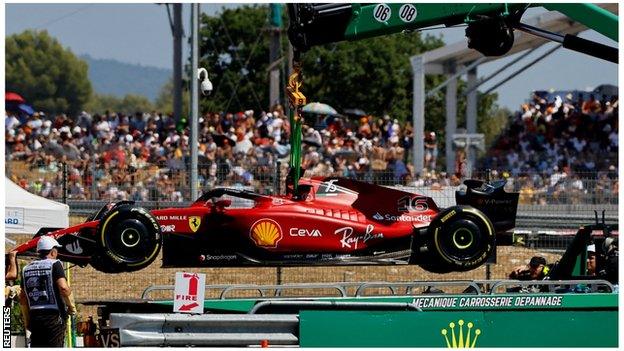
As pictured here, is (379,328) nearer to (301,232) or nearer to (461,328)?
(461,328)

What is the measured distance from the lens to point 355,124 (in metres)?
31.3

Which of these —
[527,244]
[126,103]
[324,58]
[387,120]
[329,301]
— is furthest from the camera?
[126,103]

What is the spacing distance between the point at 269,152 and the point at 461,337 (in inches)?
477

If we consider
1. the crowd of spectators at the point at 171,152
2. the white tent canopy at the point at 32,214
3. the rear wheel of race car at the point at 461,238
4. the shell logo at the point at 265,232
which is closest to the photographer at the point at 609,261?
the rear wheel of race car at the point at 461,238

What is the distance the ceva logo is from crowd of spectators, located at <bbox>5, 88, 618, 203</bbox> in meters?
5.28

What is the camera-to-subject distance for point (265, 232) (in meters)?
14.4

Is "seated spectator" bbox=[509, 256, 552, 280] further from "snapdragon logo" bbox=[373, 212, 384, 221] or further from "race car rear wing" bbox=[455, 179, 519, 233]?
"snapdragon logo" bbox=[373, 212, 384, 221]

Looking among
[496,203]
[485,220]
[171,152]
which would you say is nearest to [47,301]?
[485,220]

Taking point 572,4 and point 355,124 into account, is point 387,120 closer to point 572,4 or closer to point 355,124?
point 355,124

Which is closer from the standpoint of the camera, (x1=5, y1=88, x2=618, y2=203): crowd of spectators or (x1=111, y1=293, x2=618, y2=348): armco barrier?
(x1=111, y1=293, x2=618, y2=348): armco barrier

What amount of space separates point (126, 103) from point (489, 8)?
153 meters

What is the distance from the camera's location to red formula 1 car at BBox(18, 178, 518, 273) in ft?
46.4

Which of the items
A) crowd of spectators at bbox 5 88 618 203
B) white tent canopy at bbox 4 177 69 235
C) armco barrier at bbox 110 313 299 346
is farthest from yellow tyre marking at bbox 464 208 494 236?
white tent canopy at bbox 4 177 69 235

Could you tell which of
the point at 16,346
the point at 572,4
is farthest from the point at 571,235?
the point at 16,346
